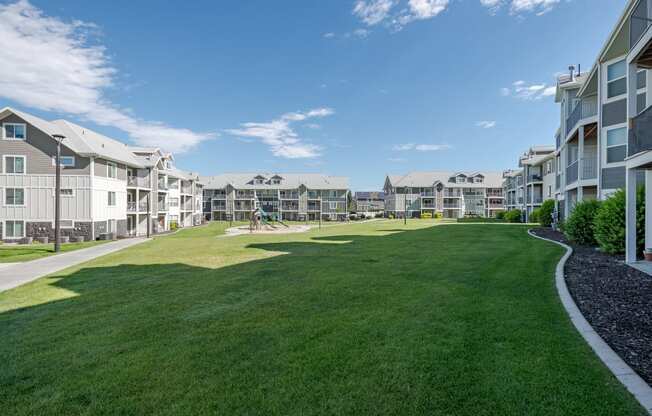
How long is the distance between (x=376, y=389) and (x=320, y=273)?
20.7ft

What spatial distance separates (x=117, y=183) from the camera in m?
30.9

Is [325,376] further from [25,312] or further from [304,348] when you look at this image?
[25,312]

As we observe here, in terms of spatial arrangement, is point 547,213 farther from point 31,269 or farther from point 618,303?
point 31,269

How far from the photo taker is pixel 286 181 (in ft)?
243

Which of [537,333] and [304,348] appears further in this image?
[537,333]

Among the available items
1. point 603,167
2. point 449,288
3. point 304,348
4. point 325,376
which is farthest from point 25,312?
point 603,167

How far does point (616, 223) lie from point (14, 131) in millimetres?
37983

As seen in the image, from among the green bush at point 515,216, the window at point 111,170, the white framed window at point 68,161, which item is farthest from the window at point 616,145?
the white framed window at point 68,161

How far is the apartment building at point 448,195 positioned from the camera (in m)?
75.3

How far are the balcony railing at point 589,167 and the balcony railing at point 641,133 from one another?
10569 millimetres

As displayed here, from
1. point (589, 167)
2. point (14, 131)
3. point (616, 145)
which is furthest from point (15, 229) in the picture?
point (589, 167)

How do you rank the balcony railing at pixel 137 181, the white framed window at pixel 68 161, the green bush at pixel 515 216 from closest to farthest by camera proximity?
the white framed window at pixel 68 161
the balcony railing at pixel 137 181
the green bush at pixel 515 216

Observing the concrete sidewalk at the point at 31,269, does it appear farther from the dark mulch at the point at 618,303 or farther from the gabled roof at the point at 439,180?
the gabled roof at the point at 439,180

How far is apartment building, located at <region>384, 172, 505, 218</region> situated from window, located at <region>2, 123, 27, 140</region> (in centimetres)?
6303
